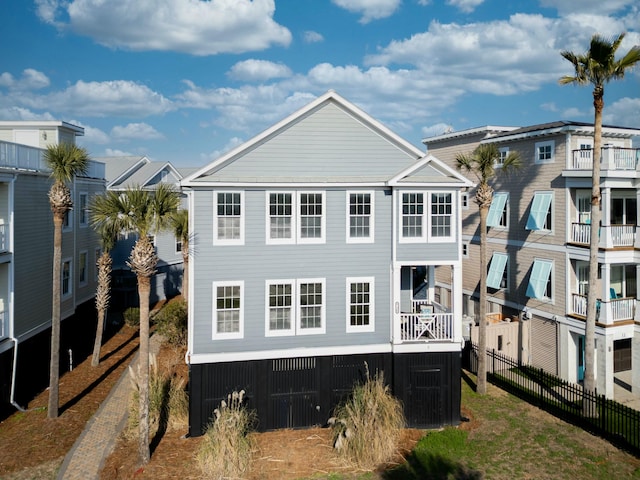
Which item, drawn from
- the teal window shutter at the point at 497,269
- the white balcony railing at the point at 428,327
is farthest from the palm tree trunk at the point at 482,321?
the teal window shutter at the point at 497,269

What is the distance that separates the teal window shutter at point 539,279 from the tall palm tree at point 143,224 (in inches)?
716

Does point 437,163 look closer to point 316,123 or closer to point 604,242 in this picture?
point 316,123

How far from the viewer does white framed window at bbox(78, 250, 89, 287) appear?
27597mm

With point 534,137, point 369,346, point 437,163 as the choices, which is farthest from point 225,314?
point 534,137

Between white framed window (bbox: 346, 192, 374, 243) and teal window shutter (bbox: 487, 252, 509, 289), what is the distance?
38.6 feet

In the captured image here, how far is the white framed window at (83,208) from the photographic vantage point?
26806 mm

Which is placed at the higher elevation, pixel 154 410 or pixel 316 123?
pixel 316 123

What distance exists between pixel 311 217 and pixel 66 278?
1572 cm

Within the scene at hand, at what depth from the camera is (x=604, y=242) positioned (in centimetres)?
2106

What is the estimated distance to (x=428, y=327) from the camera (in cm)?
1828

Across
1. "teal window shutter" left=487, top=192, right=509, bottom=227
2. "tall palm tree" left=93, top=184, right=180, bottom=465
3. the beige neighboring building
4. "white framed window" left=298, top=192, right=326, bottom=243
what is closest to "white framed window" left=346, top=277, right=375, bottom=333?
"white framed window" left=298, top=192, right=326, bottom=243

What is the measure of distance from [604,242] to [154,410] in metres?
19.8

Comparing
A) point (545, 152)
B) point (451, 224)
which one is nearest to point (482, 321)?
point (451, 224)

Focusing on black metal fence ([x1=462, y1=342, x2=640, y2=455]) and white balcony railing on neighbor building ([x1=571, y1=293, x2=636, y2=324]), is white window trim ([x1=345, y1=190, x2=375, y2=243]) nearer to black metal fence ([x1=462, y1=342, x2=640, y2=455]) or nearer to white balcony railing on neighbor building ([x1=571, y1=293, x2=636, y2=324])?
black metal fence ([x1=462, y1=342, x2=640, y2=455])
